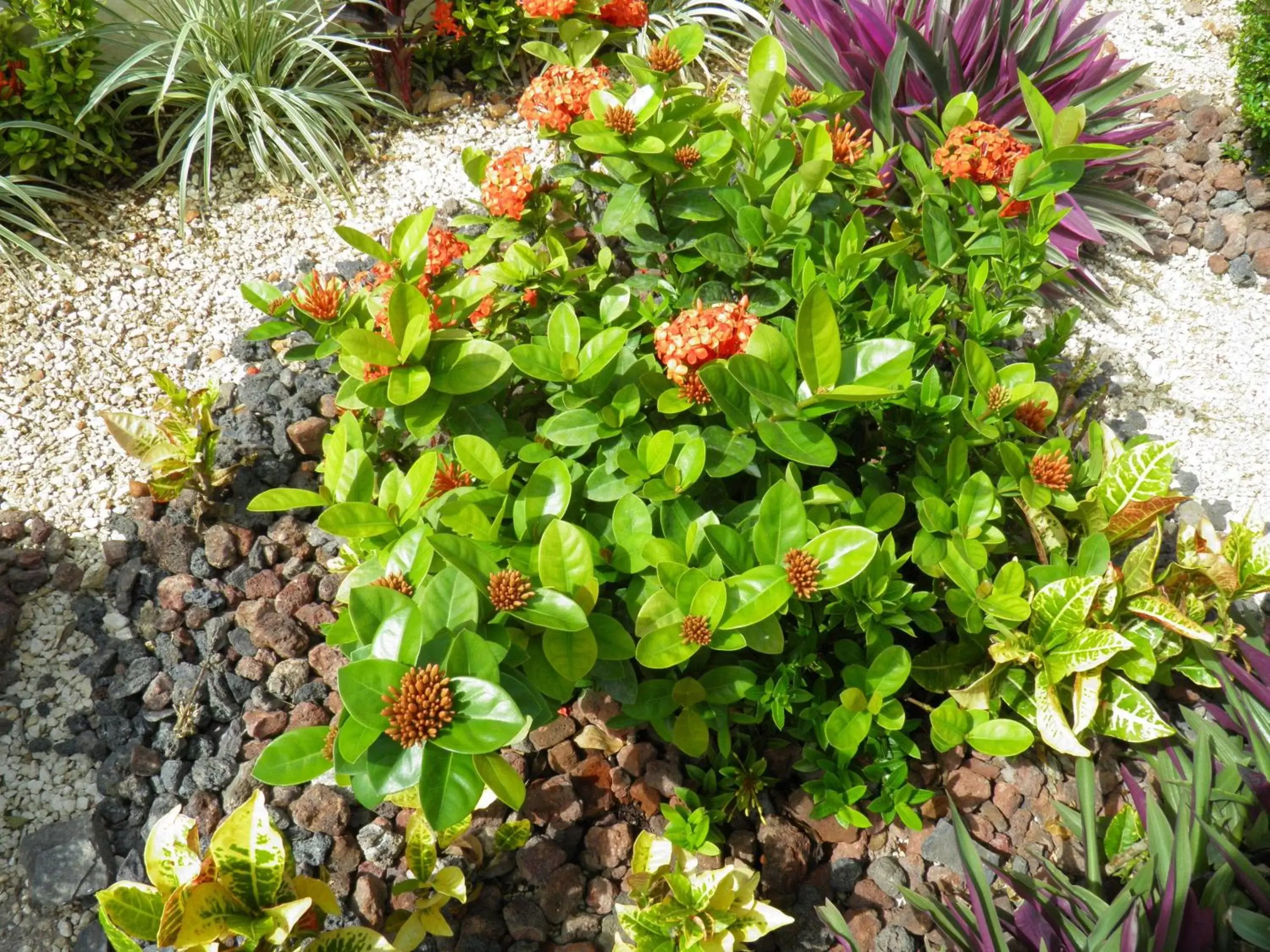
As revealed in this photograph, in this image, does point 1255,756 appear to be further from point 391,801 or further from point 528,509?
point 391,801

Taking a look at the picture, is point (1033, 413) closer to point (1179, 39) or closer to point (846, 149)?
point (846, 149)

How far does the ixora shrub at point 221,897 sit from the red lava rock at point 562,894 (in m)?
0.38

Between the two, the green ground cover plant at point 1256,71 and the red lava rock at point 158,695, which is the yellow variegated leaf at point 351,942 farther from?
the green ground cover plant at point 1256,71

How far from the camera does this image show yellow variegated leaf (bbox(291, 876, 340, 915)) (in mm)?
1611

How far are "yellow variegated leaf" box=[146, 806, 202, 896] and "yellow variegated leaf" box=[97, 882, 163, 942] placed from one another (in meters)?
0.02

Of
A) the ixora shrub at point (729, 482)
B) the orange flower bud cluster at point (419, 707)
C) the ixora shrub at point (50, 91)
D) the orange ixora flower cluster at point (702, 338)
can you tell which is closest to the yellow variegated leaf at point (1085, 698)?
the ixora shrub at point (729, 482)

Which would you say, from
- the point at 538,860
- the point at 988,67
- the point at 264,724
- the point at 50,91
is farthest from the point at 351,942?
the point at 988,67

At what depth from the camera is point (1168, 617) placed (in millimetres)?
1938

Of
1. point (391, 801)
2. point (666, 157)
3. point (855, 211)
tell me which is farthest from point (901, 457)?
point (391, 801)

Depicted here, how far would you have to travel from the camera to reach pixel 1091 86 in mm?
3381

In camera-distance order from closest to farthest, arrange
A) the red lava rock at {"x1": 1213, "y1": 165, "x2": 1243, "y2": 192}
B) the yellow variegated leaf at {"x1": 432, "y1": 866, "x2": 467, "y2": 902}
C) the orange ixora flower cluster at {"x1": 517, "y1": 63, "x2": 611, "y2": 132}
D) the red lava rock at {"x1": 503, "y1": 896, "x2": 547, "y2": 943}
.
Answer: the yellow variegated leaf at {"x1": 432, "y1": 866, "x2": 467, "y2": 902}
the red lava rock at {"x1": 503, "y1": 896, "x2": 547, "y2": 943}
the orange ixora flower cluster at {"x1": 517, "y1": 63, "x2": 611, "y2": 132}
the red lava rock at {"x1": 1213, "y1": 165, "x2": 1243, "y2": 192}

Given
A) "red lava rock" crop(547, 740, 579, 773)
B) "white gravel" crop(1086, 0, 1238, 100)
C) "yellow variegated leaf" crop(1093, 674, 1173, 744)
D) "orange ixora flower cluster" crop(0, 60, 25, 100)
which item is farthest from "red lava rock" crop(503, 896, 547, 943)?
"white gravel" crop(1086, 0, 1238, 100)

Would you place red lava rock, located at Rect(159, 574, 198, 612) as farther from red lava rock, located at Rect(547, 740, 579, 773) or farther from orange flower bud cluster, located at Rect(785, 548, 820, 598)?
orange flower bud cluster, located at Rect(785, 548, 820, 598)

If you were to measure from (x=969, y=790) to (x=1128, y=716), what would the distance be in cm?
38
